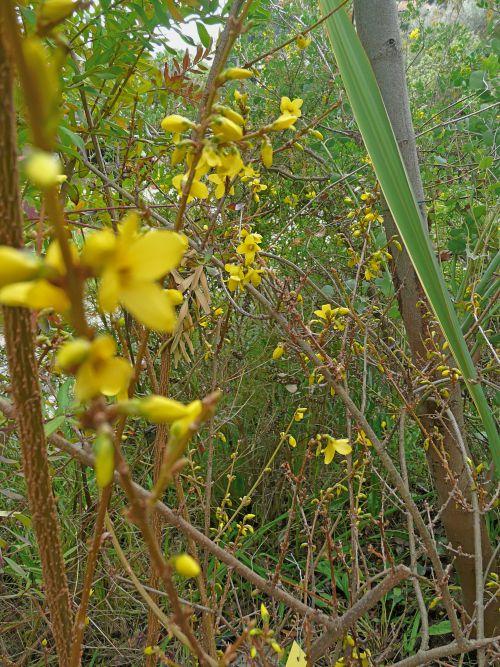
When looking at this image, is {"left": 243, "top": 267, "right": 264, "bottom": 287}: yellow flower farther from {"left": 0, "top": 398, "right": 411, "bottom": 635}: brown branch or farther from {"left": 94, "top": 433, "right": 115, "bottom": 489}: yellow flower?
{"left": 94, "top": 433, "right": 115, "bottom": 489}: yellow flower

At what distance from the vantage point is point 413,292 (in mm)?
1325

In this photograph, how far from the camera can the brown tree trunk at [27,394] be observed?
0.30 meters

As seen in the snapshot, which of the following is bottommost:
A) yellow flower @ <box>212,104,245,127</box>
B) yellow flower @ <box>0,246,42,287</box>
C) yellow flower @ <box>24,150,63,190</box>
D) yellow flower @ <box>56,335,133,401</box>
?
yellow flower @ <box>56,335,133,401</box>

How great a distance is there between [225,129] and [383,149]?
326 millimetres

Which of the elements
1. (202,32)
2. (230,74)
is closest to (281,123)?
(230,74)

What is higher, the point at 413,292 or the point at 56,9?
the point at 56,9

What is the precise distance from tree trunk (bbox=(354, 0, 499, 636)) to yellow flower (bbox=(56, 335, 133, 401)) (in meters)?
1.02

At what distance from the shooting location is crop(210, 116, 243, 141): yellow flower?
1.50 ft

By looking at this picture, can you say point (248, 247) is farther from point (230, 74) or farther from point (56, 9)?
point (56, 9)

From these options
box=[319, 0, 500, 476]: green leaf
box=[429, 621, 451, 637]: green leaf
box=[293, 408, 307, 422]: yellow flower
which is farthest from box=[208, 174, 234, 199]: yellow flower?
box=[429, 621, 451, 637]: green leaf

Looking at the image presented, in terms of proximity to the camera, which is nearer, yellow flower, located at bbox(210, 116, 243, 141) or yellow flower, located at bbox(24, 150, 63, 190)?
yellow flower, located at bbox(24, 150, 63, 190)

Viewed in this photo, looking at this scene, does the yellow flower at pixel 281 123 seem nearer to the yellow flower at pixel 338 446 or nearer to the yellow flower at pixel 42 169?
the yellow flower at pixel 42 169

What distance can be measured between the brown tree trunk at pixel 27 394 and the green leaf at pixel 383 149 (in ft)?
1.62

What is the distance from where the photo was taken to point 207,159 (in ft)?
1.67
